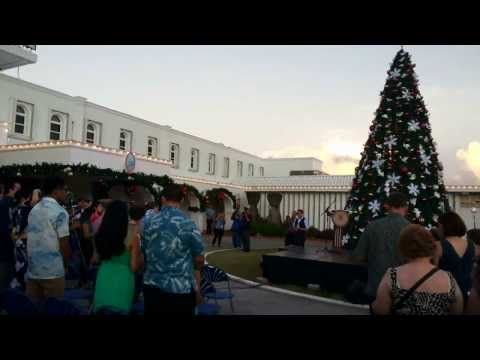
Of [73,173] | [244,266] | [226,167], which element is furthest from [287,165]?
[244,266]

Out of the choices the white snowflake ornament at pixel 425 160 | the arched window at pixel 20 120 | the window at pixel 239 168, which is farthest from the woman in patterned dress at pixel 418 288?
the window at pixel 239 168

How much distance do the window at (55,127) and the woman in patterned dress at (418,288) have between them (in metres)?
22.8

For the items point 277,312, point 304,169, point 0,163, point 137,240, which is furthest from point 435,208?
point 304,169

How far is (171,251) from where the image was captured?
303 centimetres

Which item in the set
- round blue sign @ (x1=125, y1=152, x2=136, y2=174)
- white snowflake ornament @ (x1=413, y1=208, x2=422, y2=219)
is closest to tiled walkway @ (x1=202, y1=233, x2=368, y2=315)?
white snowflake ornament @ (x1=413, y1=208, x2=422, y2=219)

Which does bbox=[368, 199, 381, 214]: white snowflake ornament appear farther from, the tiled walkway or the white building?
the white building

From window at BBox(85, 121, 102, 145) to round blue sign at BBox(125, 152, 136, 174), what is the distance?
22.8 feet

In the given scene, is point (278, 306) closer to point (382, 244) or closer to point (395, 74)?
point (382, 244)

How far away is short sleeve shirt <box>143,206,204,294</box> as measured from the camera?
9.93 feet

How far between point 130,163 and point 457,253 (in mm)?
16554

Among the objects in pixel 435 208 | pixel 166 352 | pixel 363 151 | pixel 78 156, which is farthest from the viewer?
pixel 78 156

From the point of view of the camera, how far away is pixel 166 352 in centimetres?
232
